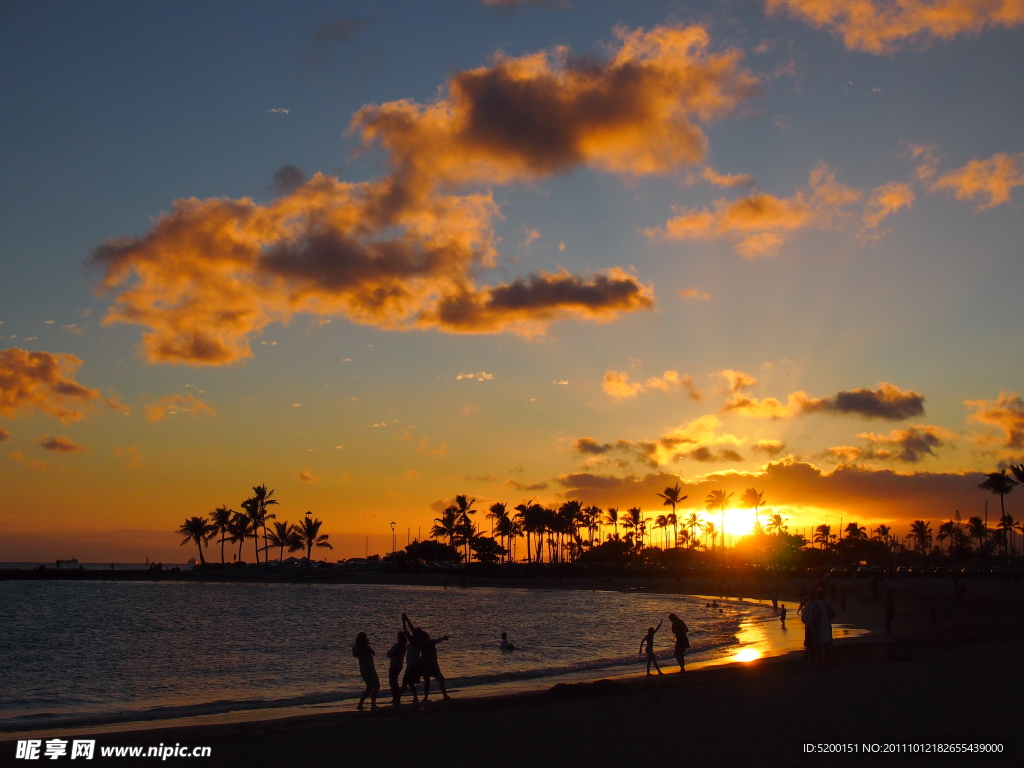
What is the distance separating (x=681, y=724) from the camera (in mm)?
14008

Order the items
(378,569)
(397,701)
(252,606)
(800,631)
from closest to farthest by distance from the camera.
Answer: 1. (397,701)
2. (800,631)
3. (252,606)
4. (378,569)

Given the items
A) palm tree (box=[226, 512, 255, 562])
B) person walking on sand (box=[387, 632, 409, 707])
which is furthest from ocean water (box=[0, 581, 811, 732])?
palm tree (box=[226, 512, 255, 562])

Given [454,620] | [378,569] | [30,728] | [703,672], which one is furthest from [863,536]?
[30,728]

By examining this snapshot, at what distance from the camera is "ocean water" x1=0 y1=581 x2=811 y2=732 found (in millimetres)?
23219

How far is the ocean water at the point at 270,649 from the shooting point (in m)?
23.2

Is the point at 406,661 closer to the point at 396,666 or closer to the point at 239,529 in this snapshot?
the point at 396,666

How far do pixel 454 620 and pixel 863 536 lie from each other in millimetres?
158899

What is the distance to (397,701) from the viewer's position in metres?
17.3

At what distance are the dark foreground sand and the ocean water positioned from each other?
19.8 ft

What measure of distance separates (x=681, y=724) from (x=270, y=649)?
28.5 meters

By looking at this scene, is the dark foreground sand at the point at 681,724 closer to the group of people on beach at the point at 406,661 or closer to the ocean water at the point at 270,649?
the group of people on beach at the point at 406,661

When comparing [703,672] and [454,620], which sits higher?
[703,672]

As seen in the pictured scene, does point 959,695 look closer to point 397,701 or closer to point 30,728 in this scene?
point 397,701

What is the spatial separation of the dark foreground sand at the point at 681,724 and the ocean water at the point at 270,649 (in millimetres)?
6039
